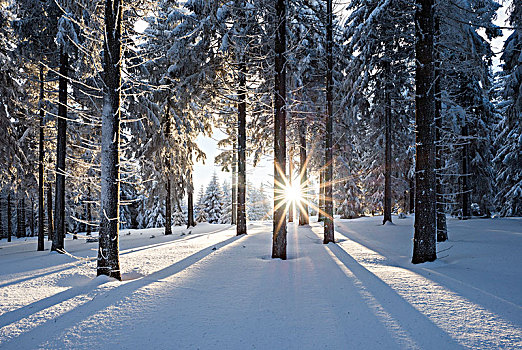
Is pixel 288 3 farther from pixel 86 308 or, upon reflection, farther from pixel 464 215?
pixel 464 215

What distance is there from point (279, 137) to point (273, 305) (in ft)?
17.2

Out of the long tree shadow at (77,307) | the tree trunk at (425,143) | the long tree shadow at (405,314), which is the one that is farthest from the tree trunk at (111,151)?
the tree trunk at (425,143)

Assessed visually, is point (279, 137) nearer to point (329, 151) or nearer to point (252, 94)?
point (329, 151)

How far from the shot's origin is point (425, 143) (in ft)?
25.7

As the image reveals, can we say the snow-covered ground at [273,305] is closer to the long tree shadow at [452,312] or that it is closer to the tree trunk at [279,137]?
the long tree shadow at [452,312]

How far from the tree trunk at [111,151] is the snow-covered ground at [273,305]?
24.4 inches

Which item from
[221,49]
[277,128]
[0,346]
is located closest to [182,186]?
[221,49]

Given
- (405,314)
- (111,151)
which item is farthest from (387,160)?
(111,151)

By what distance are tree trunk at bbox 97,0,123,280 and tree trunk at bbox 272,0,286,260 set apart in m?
4.30

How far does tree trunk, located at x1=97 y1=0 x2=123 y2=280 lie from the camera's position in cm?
693

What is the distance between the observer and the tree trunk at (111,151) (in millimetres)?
6934

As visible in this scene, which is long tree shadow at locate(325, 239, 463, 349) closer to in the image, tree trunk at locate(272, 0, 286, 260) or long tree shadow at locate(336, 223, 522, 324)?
long tree shadow at locate(336, 223, 522, 324)

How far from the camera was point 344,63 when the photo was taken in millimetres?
18812

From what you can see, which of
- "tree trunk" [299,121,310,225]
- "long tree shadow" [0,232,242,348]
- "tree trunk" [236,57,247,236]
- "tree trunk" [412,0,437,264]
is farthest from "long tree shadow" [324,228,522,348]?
"tree trunk" [299,121,310,225]
